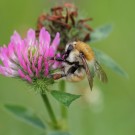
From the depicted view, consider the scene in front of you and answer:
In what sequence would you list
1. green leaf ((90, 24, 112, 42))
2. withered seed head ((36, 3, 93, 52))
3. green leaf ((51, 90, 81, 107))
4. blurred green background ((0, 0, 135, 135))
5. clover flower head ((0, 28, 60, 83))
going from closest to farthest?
green leaf ((51, 90, 81, 107)) → clover flower head ((0, 28, 60, 83)) → withered seed head ((36, 3, 93, 52)) → green leaf ((90, 24, 112, 42)) → blurred green background ((0, 0, 135, 135))

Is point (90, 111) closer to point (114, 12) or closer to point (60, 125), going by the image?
point (60, 125)

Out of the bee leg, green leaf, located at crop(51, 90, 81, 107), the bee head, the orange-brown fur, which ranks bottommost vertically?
green leaf, located at crop(51, 90, 81, 107)

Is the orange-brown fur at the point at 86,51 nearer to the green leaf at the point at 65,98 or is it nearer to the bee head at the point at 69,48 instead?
the bee head at the point at 69,48

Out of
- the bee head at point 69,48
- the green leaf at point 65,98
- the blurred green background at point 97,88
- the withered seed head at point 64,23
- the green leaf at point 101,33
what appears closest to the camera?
the green leaf at point 65,98

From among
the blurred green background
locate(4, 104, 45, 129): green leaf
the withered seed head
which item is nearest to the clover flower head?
the withered seed head

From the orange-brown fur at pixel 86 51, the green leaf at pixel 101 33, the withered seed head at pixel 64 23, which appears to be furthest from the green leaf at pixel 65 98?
the green leaf at pixel 101 33

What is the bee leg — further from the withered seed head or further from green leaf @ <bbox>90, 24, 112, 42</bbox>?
green leaf @ <bbox>90, 24, 112, 42</bbox>

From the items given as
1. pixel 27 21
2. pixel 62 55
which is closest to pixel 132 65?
pixel 27 21
